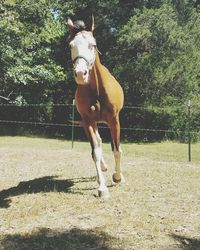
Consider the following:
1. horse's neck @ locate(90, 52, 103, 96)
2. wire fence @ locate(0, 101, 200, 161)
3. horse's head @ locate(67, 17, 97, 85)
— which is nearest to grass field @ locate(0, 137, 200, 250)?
horse's neck @ locate(90, 52, 103, 96)

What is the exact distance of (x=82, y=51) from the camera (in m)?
6.57

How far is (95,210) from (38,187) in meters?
2.13

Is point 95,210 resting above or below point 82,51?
below

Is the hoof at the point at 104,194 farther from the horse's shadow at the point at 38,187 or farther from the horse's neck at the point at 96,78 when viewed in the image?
the horse's neck at the point at 96,78

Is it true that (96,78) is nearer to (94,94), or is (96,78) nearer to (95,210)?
(94,94)

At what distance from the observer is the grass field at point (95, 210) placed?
5.24 meters

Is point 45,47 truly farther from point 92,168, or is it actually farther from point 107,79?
point 107,79

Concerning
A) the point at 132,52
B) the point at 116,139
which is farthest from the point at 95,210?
the point at 132,52

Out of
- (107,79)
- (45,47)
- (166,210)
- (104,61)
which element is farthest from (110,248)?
(45,47)

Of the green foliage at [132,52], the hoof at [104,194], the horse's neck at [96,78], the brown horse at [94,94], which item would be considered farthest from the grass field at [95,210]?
the green foliage at [132,52]

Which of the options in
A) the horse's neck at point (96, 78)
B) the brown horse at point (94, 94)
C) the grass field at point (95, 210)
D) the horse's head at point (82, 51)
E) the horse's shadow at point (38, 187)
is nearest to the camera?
the grass field at point (95, 210)

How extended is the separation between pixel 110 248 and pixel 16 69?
1609 centimetres

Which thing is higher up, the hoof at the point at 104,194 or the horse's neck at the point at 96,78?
the horse's neck at the point at 96,78

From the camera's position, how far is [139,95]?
2170cm
